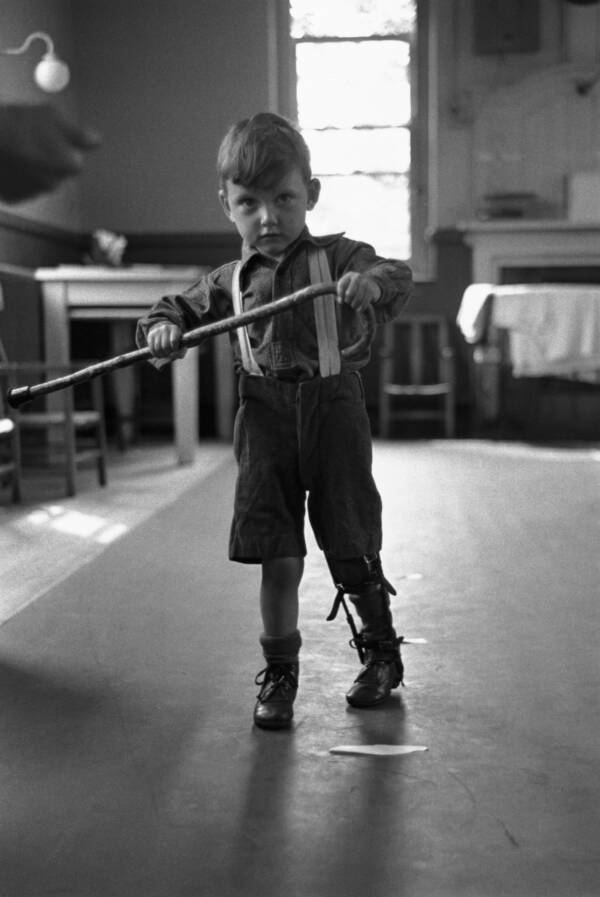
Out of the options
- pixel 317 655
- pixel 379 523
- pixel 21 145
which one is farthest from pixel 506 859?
pixel 21 145

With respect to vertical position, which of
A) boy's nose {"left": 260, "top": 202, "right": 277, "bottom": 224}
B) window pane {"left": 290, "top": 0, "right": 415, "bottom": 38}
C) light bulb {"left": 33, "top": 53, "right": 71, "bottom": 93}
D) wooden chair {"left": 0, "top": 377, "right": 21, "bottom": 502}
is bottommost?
wooden chair {"left": 0, "top": 377, "right": 21, "bottom": 502}

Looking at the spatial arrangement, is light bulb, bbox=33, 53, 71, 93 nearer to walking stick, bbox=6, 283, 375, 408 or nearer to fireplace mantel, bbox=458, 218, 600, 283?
fireplace mantel, bbox=458, 218, 600, 283

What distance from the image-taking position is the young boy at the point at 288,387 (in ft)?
4.75

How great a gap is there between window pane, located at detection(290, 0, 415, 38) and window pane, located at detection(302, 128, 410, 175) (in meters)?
0.58

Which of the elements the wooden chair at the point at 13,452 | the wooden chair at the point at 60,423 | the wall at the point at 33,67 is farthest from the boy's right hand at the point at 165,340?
the wall at the point at 33,67

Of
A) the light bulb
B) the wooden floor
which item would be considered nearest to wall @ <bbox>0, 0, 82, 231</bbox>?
the light bulb

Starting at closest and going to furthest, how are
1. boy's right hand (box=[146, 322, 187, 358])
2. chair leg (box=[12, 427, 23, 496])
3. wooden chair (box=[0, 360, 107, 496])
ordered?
boy's right hand (box=[146, 322, 187, 358]) < chair leg (box=[12, 427, 23, 496]) < wooden chair (box=[0, 360, 107, 496])

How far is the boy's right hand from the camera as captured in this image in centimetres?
139

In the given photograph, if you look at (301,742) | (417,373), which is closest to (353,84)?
(417,373)

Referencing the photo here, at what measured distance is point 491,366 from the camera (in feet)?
20.3

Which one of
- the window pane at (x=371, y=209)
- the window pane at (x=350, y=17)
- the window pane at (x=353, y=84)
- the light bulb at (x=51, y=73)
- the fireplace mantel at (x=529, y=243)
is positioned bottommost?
the fireplace mantel at (x=529, y=243)

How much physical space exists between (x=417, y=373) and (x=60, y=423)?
2899mm

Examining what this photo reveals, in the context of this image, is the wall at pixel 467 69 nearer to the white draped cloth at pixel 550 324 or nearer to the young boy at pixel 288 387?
the white draped cloth at pixel 550 324

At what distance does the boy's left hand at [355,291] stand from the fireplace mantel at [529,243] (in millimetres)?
4975
